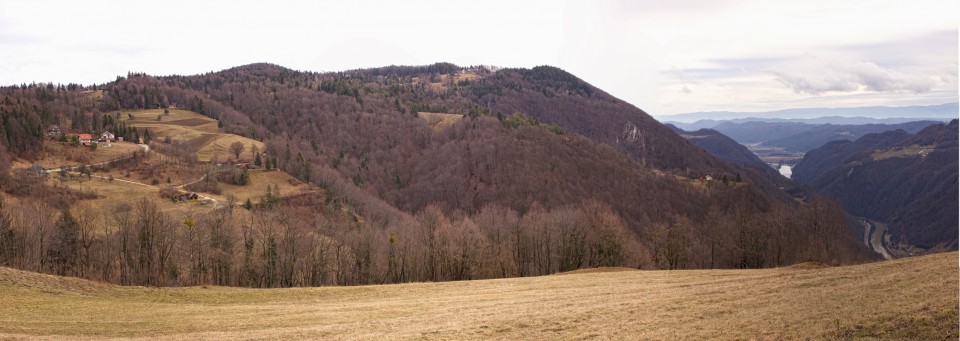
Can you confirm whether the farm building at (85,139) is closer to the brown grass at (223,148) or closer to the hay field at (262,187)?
the brown grass at (223,148)

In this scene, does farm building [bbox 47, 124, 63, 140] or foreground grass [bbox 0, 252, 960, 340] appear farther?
farm building [bbox 47, 124, 63, 140]

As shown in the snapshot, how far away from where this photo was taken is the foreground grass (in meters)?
22.6

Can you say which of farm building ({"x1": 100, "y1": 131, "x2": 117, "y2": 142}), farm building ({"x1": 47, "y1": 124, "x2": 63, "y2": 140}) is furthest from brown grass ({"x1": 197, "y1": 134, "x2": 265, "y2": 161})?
farm building ({"x1": 47, "y1": 124, "x2": 63, "y2": 140})

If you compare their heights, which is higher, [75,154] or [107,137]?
[107,137]

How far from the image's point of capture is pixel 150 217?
6631 cm

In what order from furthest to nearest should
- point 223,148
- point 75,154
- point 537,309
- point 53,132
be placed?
1. point 223,148
2. point 53,132
3. point 75,154
4. point 537,309

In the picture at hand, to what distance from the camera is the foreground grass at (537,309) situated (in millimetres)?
22641

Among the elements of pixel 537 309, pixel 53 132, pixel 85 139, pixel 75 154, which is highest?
pixel 53 132

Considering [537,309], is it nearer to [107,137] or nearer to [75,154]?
[75,154]

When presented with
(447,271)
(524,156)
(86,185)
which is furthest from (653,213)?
Answer: (86,185)

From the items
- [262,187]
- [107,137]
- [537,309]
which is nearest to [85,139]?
[107,137]

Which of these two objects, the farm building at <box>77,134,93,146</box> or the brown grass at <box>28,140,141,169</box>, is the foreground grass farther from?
the farm building at <box>77,134,93,146</box>

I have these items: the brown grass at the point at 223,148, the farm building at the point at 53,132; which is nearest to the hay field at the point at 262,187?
the brown grass at the point at 223,148

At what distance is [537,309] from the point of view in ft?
108
